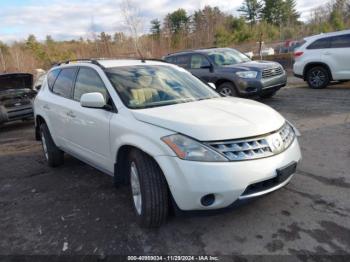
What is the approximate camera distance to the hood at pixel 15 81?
9694 millimetres

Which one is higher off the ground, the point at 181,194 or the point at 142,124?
the point at 142,124

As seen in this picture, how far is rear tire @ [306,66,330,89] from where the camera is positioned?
1054 cm

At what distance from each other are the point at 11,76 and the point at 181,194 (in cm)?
858

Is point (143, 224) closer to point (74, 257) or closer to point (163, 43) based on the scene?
point (74, 257)

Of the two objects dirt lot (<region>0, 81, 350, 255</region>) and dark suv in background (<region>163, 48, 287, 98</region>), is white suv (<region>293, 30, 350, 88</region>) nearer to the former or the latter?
dark suv in background (<region>163, 48, 287, 98</region>)

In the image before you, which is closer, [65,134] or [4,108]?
[65,134]

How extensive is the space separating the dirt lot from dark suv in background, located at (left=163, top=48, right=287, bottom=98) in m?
3.55

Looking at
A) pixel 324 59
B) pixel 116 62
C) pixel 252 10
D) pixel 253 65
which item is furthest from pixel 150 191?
pixel 252 10

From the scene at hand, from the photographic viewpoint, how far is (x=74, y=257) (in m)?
2.99

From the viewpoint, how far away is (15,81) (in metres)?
9.97

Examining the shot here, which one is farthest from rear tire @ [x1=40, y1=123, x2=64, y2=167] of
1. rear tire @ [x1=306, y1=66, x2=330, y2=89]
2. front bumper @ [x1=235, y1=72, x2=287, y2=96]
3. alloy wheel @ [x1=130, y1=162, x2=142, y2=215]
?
rear tire @ [x1=306, y1=66, x2=330, y2=89]

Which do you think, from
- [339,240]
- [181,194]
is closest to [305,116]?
[339,240]

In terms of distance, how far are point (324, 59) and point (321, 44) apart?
1.83 ft

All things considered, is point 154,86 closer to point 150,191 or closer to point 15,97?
point 150,191
